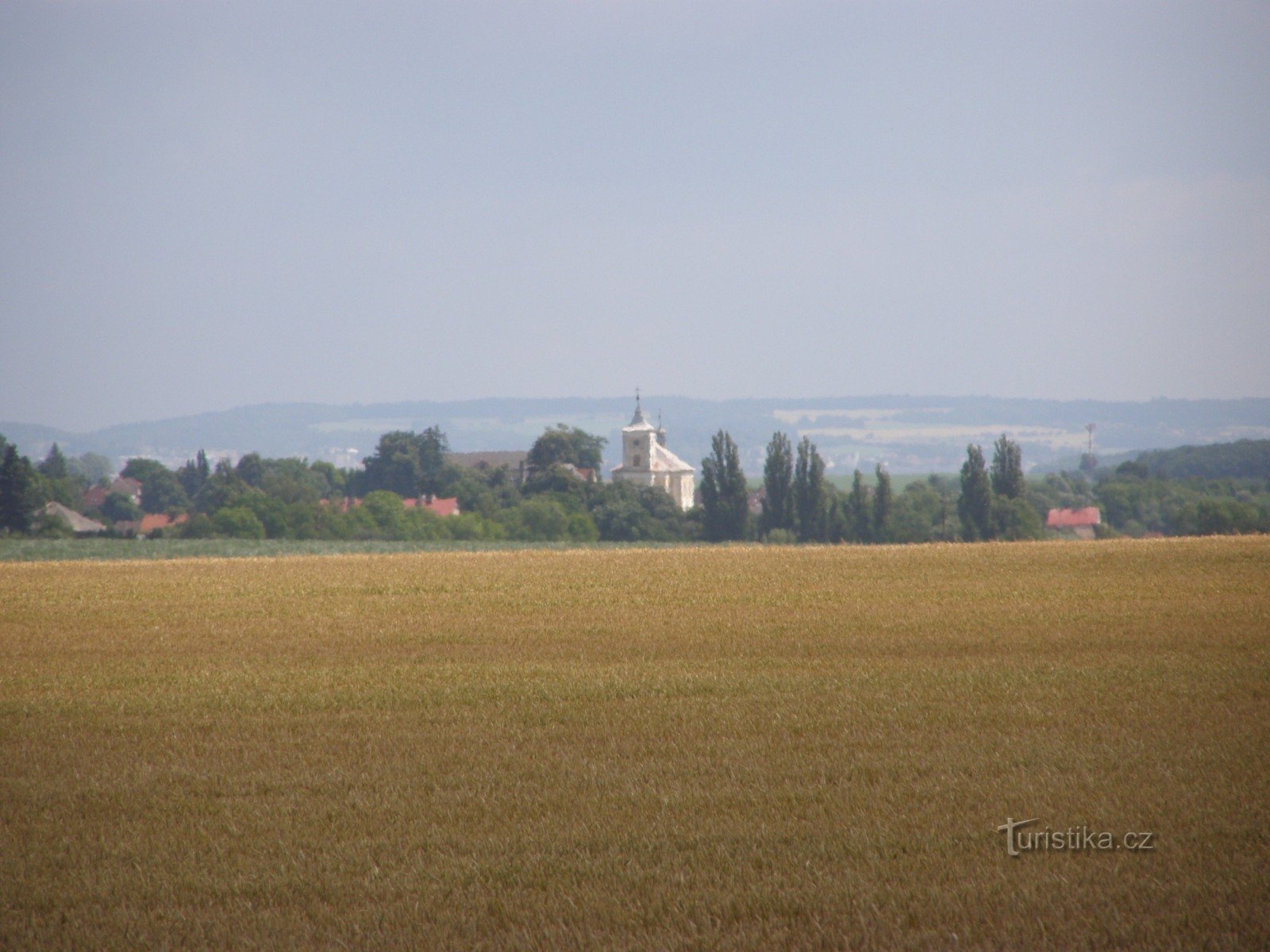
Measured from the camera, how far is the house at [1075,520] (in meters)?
111

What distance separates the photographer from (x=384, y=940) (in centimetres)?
730

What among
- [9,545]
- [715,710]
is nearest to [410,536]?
[9,545]

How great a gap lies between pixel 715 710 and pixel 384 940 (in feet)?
22.3

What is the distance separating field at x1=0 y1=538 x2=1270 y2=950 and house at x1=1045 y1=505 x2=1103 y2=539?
9218 centimetres

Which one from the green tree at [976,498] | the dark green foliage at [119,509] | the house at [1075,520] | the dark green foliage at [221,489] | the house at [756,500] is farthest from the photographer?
the dark green foliage at [119,509]

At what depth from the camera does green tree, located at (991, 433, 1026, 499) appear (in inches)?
3669

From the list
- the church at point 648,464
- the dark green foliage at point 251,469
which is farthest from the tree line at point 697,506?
the church at point 648,464

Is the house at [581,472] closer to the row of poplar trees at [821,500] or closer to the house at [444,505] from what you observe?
the house at [444,505]

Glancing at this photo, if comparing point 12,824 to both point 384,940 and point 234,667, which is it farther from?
point 234,667

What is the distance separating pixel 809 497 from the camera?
341 ft

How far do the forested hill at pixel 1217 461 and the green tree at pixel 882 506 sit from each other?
67116 mm

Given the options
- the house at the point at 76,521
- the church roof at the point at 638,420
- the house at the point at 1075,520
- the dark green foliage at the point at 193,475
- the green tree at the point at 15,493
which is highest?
the church roof at the point at 638,420

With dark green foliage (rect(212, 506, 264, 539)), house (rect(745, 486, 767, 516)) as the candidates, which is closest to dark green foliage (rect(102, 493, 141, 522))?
dark green foliage (rect(212, 506, 264, 539))

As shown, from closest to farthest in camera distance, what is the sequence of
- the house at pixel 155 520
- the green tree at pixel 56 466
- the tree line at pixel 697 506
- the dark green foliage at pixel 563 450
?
the tree line at pixel 697 506 → the house at pixel 155 520 → the dark green foliage at pixel 563 450 → the green tree at pixel 56 466
